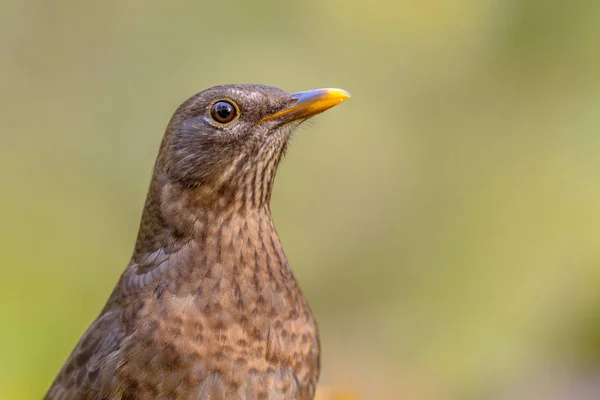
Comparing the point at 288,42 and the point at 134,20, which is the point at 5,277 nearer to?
the point at 134,20

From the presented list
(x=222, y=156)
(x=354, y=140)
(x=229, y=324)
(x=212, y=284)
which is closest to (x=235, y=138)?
(x=222, y=156)

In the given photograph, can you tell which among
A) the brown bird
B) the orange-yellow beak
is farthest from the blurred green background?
the orange-yellow beak

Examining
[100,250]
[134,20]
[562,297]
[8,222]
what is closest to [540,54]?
[562,297]

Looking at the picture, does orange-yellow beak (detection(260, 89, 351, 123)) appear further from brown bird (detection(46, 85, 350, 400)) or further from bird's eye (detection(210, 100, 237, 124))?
bird's eye (detection(210, 100, 237, 124))

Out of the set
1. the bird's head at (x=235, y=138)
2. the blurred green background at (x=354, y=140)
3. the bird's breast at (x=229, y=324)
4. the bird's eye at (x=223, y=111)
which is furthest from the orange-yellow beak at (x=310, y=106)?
the blurred green background at (x=354, y=140)

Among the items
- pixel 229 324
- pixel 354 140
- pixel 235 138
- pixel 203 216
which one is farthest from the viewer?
pixel 354 140

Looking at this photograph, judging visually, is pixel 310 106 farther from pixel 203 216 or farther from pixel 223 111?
pixel 203 216
